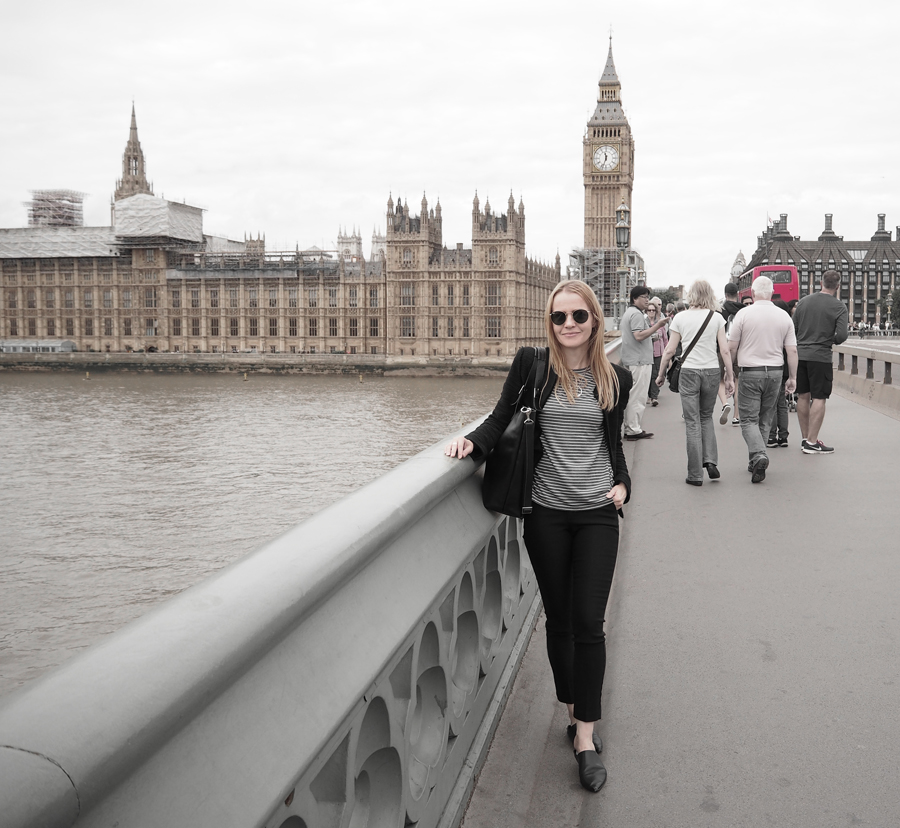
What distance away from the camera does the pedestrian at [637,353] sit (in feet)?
26.6

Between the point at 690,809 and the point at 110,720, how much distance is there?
172cm

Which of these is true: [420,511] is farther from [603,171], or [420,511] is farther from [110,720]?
[603,171]

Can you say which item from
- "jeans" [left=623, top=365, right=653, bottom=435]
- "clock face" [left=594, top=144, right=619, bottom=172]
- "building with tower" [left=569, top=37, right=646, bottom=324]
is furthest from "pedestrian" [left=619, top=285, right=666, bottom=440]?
"clock face" [left=594, top=144, right=619, bottom=172]

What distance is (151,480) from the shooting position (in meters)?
26.0

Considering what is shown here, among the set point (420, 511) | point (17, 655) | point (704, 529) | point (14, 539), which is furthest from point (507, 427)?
point (14, 539)

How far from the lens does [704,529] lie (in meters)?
4.87

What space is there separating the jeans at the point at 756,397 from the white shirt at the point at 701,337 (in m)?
0.39

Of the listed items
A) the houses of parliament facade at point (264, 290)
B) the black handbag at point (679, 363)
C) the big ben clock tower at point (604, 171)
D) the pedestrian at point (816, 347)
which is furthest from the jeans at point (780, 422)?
the big ben clock tower at point (604, 171)

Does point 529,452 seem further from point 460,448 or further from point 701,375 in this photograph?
point 701,375

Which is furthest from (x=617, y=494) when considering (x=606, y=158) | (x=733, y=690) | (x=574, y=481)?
(x=606, y=158)

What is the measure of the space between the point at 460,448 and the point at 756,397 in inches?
184

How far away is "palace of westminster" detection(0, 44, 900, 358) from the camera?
7412cm

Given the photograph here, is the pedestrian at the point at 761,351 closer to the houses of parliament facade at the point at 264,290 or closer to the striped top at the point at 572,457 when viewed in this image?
the striped top at the point at 572,457

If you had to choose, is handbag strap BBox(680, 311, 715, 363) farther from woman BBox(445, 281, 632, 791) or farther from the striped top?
the striped top
